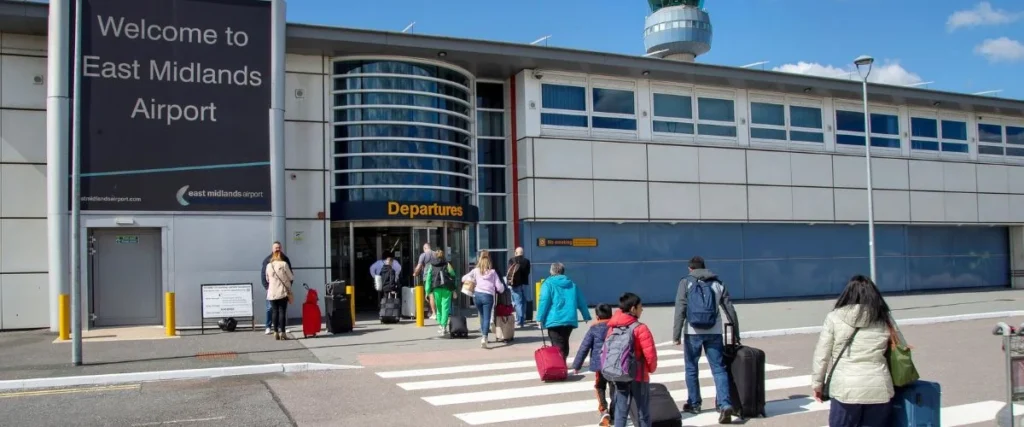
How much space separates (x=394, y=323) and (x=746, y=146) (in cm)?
1219

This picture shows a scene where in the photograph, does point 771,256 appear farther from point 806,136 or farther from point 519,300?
point 519,300

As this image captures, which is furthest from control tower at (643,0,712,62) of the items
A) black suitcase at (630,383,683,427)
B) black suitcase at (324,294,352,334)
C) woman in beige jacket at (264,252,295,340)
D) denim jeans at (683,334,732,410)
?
black suitcase at (630,383,683,427)

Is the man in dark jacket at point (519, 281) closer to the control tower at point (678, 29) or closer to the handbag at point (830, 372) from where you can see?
the handbag at point (830, 372)

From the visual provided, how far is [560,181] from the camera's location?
21.0 meters

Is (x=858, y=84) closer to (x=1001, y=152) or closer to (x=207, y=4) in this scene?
(x=1001, y=152)

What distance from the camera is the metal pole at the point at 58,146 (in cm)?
1543

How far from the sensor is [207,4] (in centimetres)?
1700

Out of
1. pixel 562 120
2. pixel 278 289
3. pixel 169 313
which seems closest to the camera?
pixel 278 289

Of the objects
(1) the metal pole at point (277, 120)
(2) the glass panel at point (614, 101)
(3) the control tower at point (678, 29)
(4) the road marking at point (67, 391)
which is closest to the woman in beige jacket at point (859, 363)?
(4) the road marking at point (67, 391)

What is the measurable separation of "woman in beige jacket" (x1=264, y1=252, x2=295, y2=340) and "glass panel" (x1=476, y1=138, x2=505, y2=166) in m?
8.16

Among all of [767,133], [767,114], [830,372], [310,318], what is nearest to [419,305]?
[310,318]

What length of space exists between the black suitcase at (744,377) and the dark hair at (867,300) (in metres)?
2.49

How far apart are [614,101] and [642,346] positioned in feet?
52.8

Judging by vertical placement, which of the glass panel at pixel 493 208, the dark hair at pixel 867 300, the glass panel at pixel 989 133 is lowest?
the dark hair at pixel 867 300
